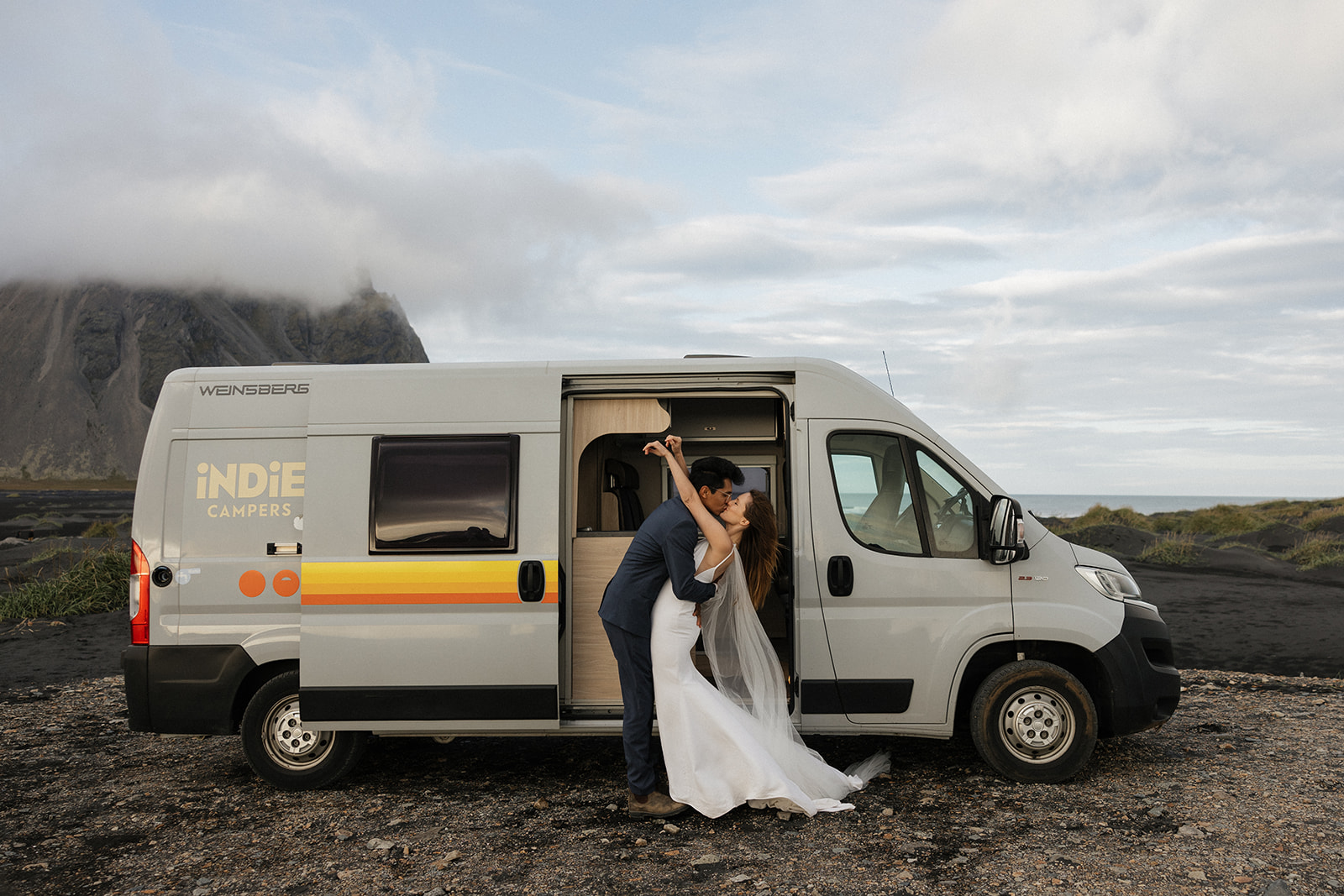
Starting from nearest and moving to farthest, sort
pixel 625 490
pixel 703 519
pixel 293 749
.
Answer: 1. pixel 703 519
2. pixel 293 749
3. pixel 625 490

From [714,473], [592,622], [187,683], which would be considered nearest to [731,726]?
[592,622]

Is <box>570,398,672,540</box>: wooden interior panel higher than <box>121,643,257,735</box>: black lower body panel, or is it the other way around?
<box>570,398,672,540</box>: wooden interior panel

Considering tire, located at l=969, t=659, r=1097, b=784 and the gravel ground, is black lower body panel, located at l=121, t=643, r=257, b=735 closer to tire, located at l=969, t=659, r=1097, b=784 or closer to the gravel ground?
the gravel ground

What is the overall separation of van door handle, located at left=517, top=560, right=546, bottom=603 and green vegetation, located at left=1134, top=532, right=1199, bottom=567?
17049 mm

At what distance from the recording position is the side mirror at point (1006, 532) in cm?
532

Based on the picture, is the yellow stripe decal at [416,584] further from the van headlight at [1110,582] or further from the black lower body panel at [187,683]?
the van headlight at [1110,582]

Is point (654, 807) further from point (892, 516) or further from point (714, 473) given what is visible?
point (892, 516)

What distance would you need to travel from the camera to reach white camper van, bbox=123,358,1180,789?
5457 mm

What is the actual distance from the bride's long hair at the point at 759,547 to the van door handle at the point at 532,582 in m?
1.15

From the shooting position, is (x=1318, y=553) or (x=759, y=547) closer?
(x=759, y=547)

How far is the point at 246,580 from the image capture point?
5.61 meters

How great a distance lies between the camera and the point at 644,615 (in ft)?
17.1

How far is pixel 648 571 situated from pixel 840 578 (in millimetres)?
1127

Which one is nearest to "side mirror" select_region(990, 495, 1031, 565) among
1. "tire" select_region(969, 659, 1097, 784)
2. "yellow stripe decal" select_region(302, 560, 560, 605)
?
"tire" select_region(969, 659, 1097, 784)
